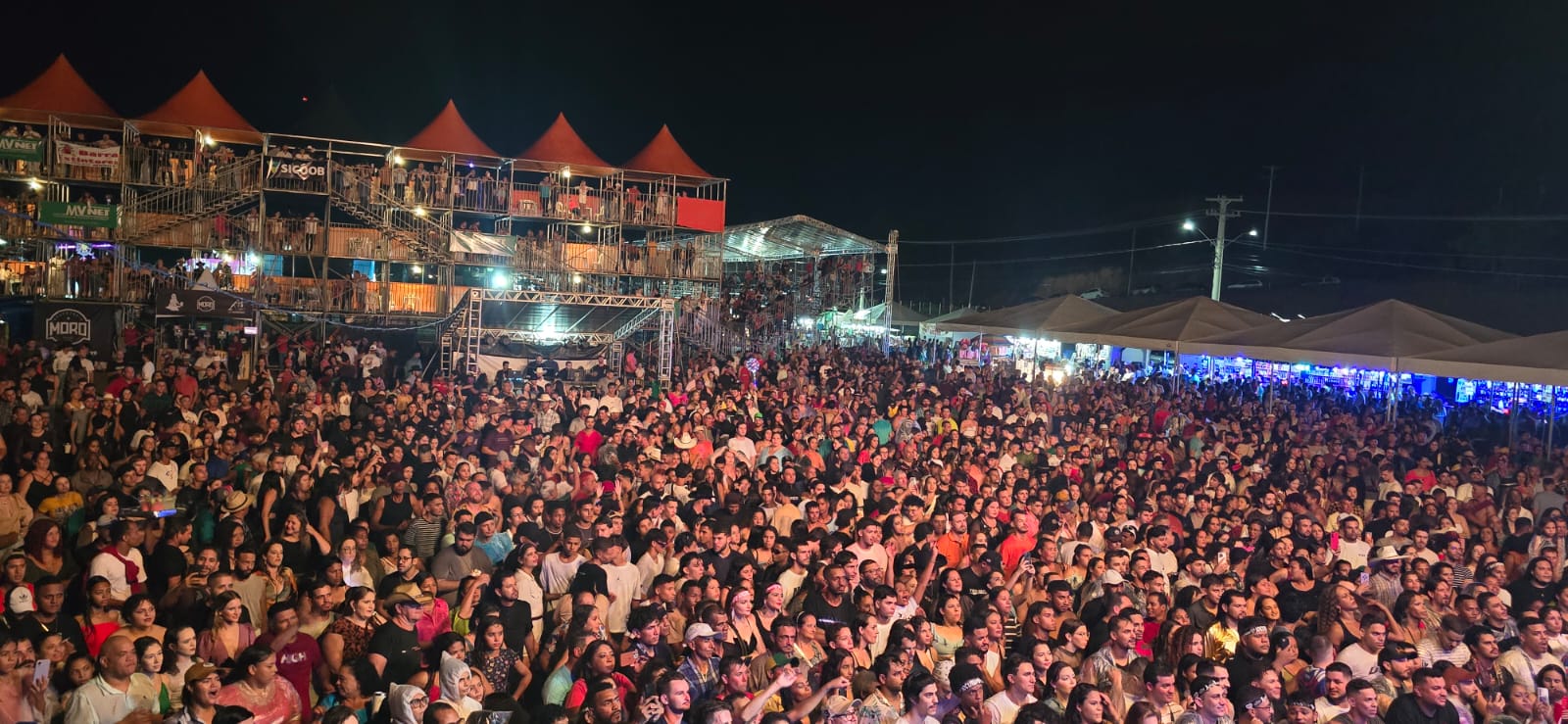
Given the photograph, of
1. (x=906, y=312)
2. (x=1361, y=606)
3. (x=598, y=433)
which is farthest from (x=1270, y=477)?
(x=906, y=312)

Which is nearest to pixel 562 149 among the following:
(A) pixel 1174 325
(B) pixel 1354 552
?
(A) pixel 1174 325

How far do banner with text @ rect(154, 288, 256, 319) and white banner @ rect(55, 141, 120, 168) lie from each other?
8487 mm

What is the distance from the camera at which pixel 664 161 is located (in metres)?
29.6

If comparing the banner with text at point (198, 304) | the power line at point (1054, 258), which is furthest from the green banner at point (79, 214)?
the power line at point (1054, 258)

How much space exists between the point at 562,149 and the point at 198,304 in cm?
1276

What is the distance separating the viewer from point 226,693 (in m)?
5.06

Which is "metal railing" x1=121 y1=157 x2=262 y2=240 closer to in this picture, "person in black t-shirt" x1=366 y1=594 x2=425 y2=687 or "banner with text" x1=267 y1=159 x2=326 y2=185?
"banner with text" x1=267 y1=159 x2=326 y2=185

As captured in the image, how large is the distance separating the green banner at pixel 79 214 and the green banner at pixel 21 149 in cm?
106

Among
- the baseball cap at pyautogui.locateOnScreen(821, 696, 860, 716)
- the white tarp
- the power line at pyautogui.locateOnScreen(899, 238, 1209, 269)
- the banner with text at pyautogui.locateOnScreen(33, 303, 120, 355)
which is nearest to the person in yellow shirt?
the baseball cap at pyautogui.locateOnScreen(821, 696, 860, 716)

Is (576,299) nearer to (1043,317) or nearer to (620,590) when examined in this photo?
(1043,317)

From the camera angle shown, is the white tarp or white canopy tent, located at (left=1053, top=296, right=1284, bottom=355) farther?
the white tarp

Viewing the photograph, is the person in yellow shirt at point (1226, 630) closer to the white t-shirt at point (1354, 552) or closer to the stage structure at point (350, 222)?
the white t-shirt at point (1354, 552)

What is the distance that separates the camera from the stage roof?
94.4 feet

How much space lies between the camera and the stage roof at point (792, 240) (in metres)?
28.8
